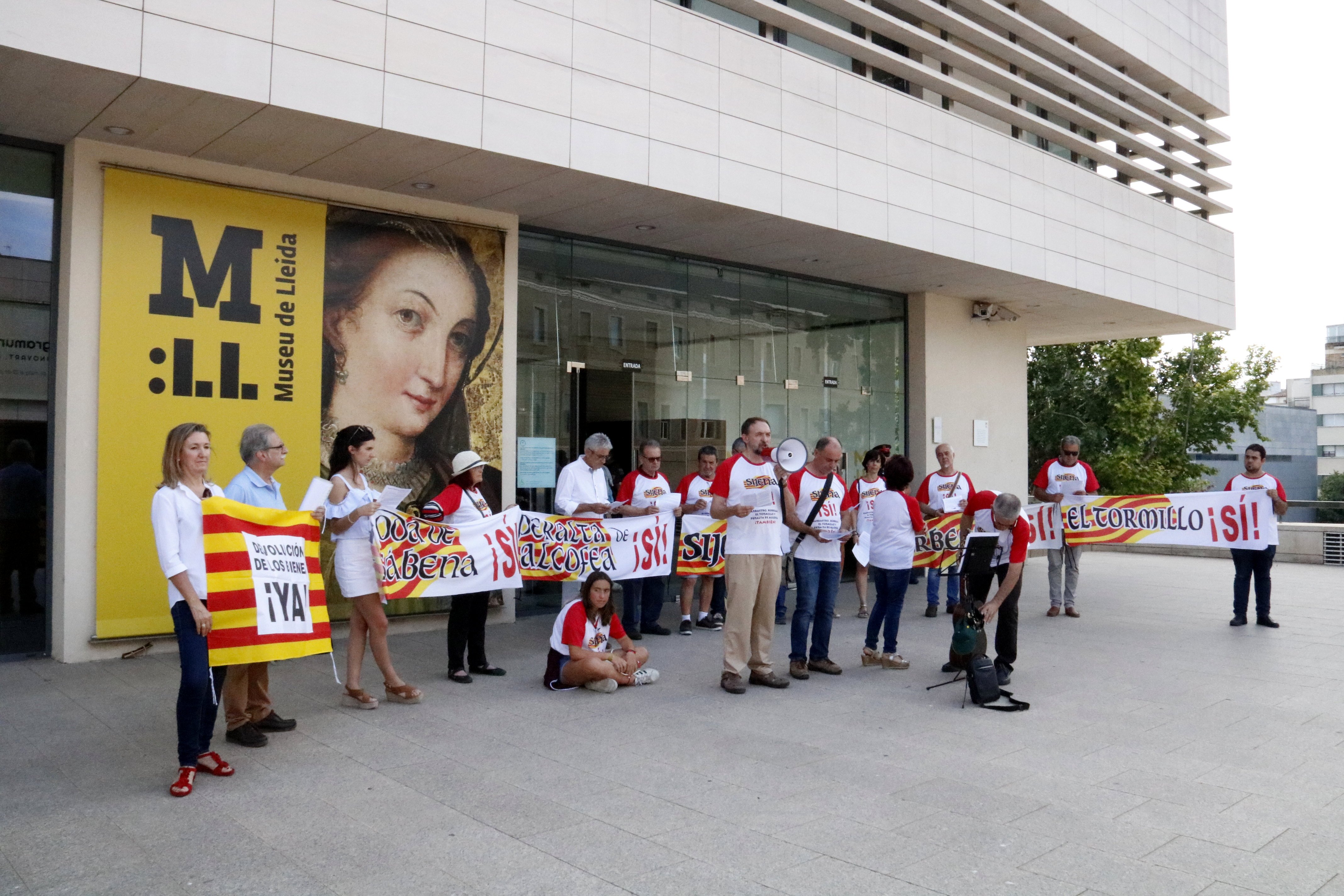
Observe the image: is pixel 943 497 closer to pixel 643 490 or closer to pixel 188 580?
pixel 643 490

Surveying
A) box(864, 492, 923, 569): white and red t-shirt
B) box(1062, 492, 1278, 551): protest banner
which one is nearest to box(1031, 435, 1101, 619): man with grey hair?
box(1062, 492, 1278, 551): protest banner

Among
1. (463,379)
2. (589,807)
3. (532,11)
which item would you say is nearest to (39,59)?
(532,11)

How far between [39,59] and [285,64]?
1761 millimetres

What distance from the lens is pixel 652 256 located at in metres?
14.0

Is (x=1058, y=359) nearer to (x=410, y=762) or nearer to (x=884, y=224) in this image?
(x=884, y=224)

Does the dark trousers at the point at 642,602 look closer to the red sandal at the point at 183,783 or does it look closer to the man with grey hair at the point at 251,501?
the man with grey hair at the point at 251,501

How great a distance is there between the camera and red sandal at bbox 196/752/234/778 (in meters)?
5.73

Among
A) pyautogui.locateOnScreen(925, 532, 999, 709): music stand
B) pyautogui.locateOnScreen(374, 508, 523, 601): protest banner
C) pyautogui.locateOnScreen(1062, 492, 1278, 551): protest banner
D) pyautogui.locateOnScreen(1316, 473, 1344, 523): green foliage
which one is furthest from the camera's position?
pyautogui.locateOnScreen(1316, 473, 1344, 523): green foliage

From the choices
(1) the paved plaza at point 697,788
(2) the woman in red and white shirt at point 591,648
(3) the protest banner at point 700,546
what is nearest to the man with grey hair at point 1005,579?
(1) the paved plaza at point 697,788

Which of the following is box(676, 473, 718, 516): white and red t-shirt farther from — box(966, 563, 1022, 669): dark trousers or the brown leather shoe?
box(966, 563, 1022, 669): dark trousers

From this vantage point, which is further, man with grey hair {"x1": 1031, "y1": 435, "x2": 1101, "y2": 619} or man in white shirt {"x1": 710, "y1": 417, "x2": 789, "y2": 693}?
man with grey hair {"x1": 1031, "y1": 435, "x2": 1101, "y2": 619}

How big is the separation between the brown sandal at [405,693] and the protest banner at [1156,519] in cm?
863

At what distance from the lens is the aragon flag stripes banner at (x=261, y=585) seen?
5.86 meters

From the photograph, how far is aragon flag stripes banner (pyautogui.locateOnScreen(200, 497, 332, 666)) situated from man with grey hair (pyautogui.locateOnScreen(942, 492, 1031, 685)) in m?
4.89
